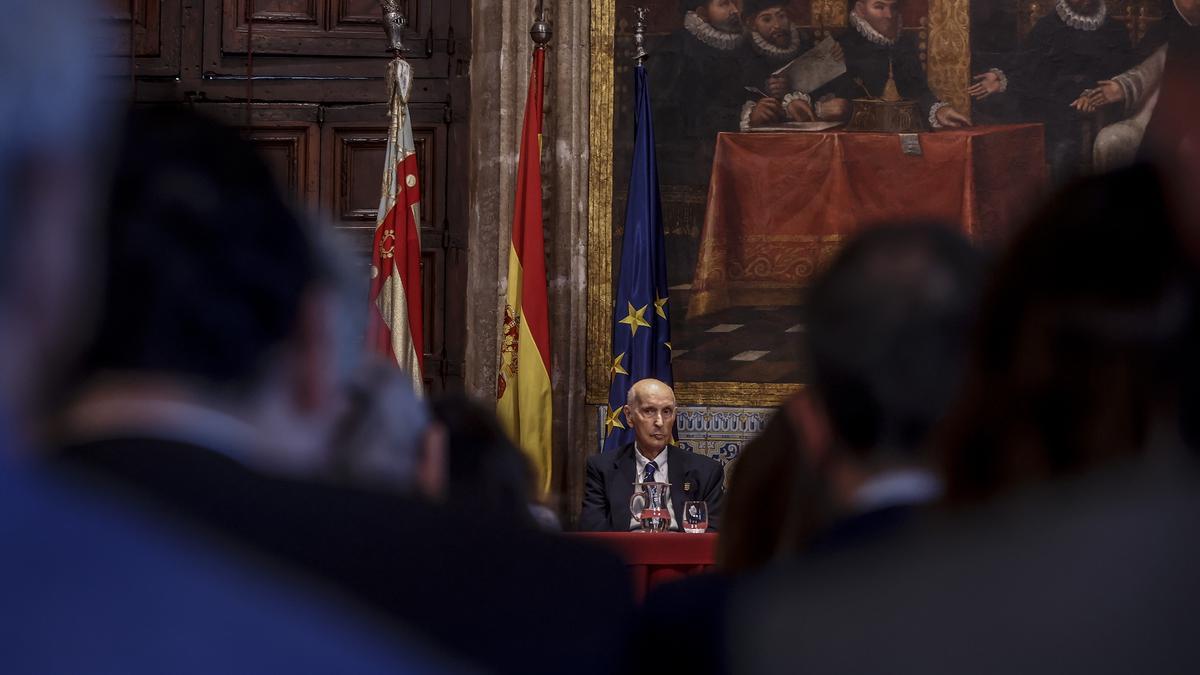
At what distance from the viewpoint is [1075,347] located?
117 centimetres

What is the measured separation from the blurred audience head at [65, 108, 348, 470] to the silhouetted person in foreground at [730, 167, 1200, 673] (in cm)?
44

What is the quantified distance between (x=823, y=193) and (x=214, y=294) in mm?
7713

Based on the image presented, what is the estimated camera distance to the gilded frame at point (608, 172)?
8406 millimetres

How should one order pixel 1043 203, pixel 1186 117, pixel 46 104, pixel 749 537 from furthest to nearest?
pixel 749 537, pixel 1186 117, pixel 1043 203, pixel 46 104

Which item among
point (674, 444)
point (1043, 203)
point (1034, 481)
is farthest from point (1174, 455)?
point (674, 444)

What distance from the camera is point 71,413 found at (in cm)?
92

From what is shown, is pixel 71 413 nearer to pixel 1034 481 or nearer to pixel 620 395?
pixel 1034 481

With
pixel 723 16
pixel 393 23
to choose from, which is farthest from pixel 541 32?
pixel 723 16

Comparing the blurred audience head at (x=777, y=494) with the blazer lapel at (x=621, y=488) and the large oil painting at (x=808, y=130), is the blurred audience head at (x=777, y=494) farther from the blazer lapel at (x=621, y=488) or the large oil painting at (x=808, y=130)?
the large oil painting at (x=808, y=130)

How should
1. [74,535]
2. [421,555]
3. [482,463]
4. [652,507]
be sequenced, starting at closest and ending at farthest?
[74,535] → [421,555] → [482,463] → [652,507]

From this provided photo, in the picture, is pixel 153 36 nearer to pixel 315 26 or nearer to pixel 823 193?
pixel 315 26

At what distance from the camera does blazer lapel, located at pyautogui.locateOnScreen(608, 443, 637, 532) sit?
689cm

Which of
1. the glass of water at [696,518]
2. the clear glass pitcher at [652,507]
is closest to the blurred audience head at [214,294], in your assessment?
the glass of water at [696,518]

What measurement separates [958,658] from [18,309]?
0.73 meters
